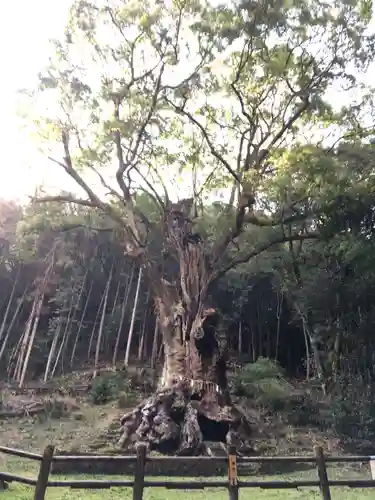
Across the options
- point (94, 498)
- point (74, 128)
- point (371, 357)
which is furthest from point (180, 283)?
point (94, 498)

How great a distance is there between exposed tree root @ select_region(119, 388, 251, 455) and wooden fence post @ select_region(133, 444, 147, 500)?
152 inches

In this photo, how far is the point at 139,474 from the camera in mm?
4715

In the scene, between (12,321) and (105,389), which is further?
(12,321)

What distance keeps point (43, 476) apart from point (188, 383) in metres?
5.49

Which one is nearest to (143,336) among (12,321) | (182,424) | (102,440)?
(12,321)

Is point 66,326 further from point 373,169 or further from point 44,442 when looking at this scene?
point 373,169

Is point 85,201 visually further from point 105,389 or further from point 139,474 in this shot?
point 139,474

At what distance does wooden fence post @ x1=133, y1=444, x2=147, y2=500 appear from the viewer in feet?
15.2

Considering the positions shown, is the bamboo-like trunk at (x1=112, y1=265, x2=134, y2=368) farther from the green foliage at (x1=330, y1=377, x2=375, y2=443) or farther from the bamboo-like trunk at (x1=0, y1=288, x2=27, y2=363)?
the green foliage at (x1=330, y1=377, x2=375, y2=443)

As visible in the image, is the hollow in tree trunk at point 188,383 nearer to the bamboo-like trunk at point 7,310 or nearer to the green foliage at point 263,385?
the green foliage at point 263,385

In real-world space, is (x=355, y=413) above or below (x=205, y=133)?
below

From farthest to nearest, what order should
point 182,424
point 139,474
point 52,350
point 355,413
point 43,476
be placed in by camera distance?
point 52,350 < point 355,413 < point 182,424 < point 139,474 < point 43,476

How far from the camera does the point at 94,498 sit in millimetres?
6031

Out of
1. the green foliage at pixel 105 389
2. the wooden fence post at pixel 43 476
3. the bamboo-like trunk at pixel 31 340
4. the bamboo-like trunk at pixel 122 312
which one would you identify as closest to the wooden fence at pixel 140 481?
the wooden fence post at pixel 43 476
